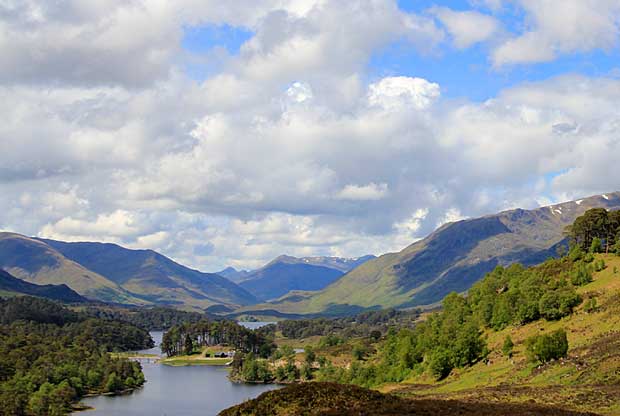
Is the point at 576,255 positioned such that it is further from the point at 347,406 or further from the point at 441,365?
the point at 347,406

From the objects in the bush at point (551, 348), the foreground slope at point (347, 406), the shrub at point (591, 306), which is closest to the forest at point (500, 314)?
the bush at point (551, 348)

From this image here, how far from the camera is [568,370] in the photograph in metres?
85.2

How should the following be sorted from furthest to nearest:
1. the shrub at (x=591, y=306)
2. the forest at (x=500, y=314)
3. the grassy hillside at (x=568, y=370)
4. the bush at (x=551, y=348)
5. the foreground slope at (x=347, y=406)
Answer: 1. the forest at (x=500, y=314)
2. the shrub at (x=591, y=306)
3. the bush at (x=551, y=348)
4. the grassy hillside at (x=568, y=370)
5. the foreground slope at (x=347, y=406)

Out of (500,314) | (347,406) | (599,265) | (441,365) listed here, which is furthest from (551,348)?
(347,406)

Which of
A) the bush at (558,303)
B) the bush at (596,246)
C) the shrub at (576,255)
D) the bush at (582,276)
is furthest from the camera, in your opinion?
the bush at (596,246)

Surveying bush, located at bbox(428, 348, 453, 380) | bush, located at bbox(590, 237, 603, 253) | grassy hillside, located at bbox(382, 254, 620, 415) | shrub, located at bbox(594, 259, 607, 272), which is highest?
bush, located at bbox(590, 237, 603, 253)

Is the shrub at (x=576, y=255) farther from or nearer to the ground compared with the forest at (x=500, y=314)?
farther from the ground

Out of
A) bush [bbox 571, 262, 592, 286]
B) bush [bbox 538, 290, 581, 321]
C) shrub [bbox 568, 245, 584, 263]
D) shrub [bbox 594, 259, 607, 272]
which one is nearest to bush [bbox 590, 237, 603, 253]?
shrub [bbox 568, 245, 584, 263]

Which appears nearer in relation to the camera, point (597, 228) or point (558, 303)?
point (558, 303)

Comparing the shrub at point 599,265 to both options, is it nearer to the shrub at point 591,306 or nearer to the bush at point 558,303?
the bush at point 558,303

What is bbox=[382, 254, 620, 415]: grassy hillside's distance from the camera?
209ft

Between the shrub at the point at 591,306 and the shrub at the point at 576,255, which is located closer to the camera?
the shrub at the point at 591,306

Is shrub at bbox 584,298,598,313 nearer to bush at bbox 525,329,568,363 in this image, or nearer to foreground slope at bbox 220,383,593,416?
bush at bbox 525,329,568,363

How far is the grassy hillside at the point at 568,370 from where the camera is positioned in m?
63.7
